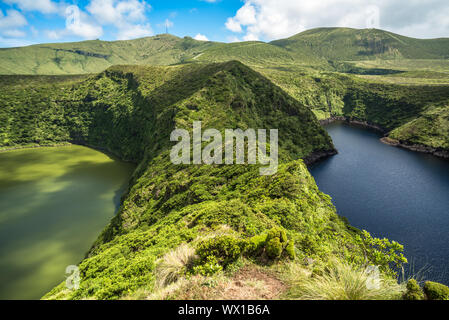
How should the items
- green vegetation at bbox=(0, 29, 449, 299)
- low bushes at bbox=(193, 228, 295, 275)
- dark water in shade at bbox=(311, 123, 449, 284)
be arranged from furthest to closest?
dark water in shade at bbox=(311, 123, 449, 284)
low bushes at bbox=(193, 228, 295, 275)
green vegetation at bbox=(0, 29, 449, 299)

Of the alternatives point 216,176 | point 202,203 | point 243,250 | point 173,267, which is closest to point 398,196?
point 216,176

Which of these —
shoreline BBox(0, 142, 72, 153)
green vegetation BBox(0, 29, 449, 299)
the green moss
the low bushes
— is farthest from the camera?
shoreline BBox(0, 142, 72, 153)

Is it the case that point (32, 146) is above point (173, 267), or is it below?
above

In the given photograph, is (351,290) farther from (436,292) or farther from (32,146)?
(32,146)

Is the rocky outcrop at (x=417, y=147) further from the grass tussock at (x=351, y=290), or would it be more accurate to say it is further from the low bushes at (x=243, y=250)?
the grass tussock at (x=351, y=290)

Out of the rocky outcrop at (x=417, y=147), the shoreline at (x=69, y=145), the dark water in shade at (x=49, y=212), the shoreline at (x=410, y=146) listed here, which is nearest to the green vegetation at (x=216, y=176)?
the shoreline at (x=69, y=145)

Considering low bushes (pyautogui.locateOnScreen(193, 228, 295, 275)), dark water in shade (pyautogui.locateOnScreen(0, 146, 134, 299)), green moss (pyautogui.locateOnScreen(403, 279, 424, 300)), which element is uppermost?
green moss (pyautogui.locateOnScreen(403, 279, 424, 300))

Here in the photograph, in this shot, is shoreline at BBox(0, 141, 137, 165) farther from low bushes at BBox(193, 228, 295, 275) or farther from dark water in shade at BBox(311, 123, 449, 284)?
low bushes at BBox(193, 228, 295, 275)

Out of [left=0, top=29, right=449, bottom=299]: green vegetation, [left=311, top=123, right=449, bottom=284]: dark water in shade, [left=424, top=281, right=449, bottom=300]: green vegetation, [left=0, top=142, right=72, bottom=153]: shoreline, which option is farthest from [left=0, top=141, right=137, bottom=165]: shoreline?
[left=424, top=281, right=449, bottom=300]: green vegetation
